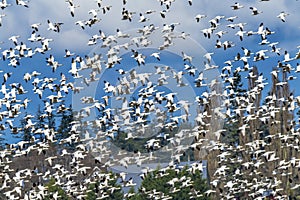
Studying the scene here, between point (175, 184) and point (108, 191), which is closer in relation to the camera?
point (175, 184)

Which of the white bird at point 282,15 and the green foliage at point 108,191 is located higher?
the white bird at point 282,15

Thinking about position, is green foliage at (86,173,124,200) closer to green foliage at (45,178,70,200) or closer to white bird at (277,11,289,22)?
green foliage at (45,178,70,200)

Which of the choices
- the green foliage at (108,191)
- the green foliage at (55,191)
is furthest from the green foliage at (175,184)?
the green foliage at (55,191)

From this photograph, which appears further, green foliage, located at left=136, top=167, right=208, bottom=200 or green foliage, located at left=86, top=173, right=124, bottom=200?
green foliage, located at left=86, top=173, right=124, bottom=200

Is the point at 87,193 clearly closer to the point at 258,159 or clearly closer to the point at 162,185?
the point at 162,185

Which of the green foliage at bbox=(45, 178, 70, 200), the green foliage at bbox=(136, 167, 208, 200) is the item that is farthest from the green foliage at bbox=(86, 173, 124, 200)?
the green foliage at bbox=(136, 167, 208, 200)

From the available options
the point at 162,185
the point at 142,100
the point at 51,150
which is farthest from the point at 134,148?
the point at 142,100

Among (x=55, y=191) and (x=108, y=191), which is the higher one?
(x=55, y=191)

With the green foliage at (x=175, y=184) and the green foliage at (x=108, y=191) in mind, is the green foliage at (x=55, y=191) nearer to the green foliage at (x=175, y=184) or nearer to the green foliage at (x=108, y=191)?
the green foliage at (x=108, y=191)

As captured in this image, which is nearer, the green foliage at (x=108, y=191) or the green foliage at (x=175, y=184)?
the green foliage at (x=175, y=184)

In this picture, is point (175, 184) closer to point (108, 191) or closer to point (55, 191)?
point (108, 191)

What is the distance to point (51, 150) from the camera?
233 feet

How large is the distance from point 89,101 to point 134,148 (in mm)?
20912

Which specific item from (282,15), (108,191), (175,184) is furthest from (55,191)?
(282,15)
